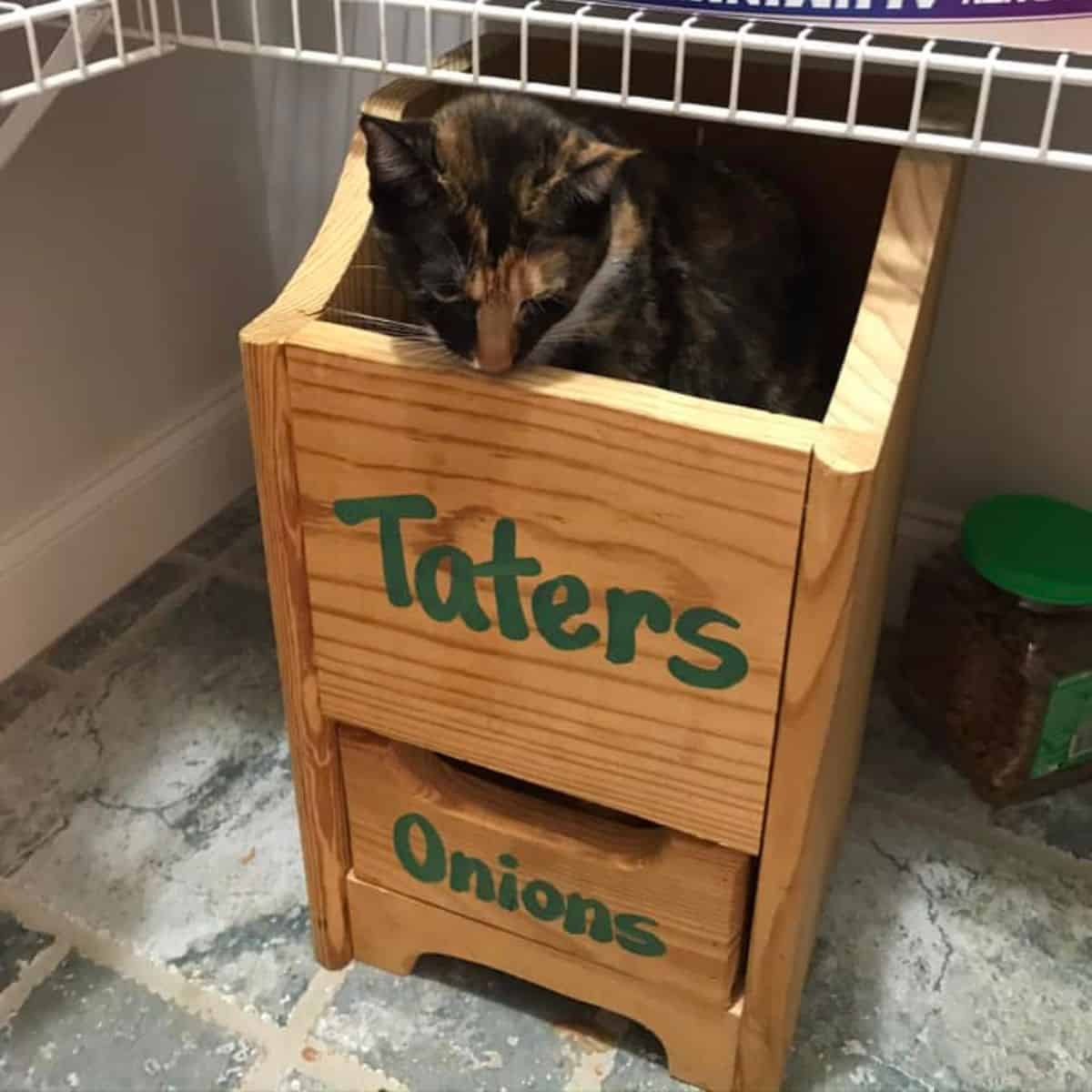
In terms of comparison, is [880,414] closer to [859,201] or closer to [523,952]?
[859,201]

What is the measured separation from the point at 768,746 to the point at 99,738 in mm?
732

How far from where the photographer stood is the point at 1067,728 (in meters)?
1.14

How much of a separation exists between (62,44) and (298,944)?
2.29 ft

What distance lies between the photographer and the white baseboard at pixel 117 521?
4.25ft

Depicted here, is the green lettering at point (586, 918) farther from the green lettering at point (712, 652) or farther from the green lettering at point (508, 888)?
the green lettering at point (712, 652)

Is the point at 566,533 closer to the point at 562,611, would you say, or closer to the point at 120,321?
the point at 562,611

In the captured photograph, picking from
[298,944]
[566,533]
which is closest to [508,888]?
[298,944]

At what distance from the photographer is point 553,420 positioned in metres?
0.70

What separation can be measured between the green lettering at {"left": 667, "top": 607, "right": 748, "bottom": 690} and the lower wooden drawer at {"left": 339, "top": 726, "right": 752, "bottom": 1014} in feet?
0.46

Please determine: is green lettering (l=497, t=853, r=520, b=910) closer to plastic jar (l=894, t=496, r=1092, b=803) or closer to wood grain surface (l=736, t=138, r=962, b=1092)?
wood grain surface (l=736, t=138, r=962, b=1092)

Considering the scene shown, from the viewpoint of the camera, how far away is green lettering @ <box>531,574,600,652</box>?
0.75 m

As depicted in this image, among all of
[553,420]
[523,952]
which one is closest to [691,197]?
[553,420]

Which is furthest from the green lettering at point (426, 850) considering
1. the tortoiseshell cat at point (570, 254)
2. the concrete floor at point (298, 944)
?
the tortoiseshell cat at point (570, 254)

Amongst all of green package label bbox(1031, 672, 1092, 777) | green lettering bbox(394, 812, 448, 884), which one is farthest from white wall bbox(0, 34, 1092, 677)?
green lettering bbox(394, 812, 448, 884)
